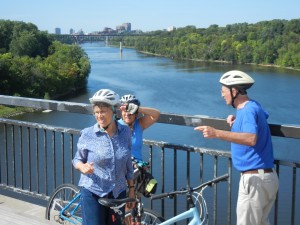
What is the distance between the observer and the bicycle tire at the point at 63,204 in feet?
13.9

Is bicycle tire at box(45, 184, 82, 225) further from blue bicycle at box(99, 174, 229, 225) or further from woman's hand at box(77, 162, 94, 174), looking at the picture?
woman's hand at box(77, 162, 94, 174)

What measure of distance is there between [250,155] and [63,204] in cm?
199

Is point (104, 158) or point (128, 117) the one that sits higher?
point (128, 117)

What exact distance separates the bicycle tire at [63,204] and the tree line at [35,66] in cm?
6492

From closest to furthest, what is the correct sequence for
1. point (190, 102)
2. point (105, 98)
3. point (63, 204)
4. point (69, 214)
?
point (105, 98) → point (69, 214) → point (63, 204) → point (190, 102)

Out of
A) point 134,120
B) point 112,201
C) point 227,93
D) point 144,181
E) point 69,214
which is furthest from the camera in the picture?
point 69,214

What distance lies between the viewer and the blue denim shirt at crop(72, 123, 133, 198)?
3207mm

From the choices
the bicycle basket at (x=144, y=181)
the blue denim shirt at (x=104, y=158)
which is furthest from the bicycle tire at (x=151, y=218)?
the blue denim shirt at (x=104, y=158)

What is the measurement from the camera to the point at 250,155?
323 cm

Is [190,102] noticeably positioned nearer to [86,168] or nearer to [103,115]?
[103,115]

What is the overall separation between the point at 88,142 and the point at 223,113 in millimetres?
42511

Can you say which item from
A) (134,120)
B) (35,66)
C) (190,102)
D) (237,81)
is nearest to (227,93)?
(237,81)

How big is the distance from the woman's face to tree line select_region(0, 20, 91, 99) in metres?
66.3

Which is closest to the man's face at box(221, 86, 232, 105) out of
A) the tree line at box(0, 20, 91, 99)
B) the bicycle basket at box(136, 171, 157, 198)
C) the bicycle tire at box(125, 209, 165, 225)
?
the bicycle basket at box(136, 171, 157, 198)
